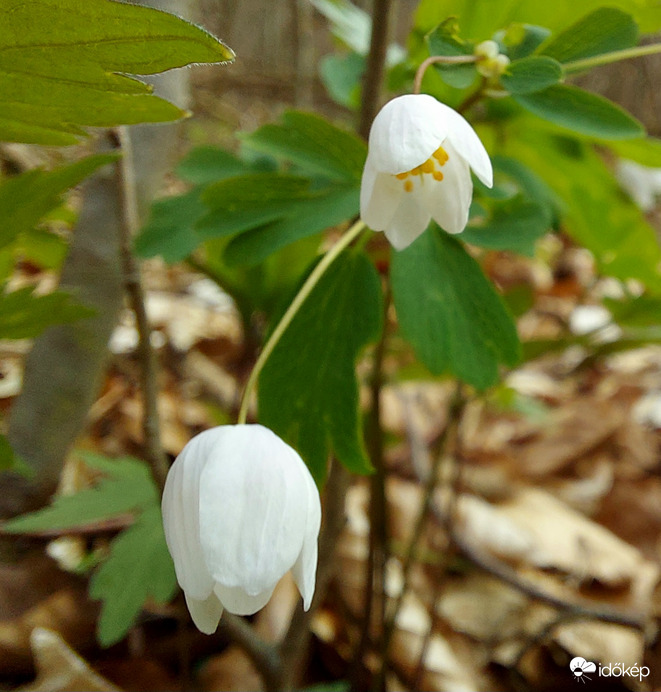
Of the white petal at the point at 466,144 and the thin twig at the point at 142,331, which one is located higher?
the white petal at the point at 466,144

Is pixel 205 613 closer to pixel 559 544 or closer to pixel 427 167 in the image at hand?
pixel 427 167

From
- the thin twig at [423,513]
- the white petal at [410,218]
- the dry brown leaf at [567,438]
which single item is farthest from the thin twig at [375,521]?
the dry brown leaf at [567,438]

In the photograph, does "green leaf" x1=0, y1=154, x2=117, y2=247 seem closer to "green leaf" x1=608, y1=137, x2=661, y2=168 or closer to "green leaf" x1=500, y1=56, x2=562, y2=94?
"green leaf" x1=500, y1=56, x2=562, y2=94

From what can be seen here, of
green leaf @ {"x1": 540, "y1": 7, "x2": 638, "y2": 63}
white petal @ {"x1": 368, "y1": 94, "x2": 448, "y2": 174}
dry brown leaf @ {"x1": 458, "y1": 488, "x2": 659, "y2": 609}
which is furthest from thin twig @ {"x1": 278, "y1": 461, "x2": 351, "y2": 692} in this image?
dry brown leaf @ {"x1": 458, "y1": 488, "x2": 659, "y2": 609}

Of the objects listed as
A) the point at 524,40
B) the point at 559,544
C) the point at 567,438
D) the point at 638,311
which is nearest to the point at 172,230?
the point at 524,40

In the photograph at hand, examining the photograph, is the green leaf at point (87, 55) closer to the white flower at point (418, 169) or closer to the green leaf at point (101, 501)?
the white flower at point (418, 169)
